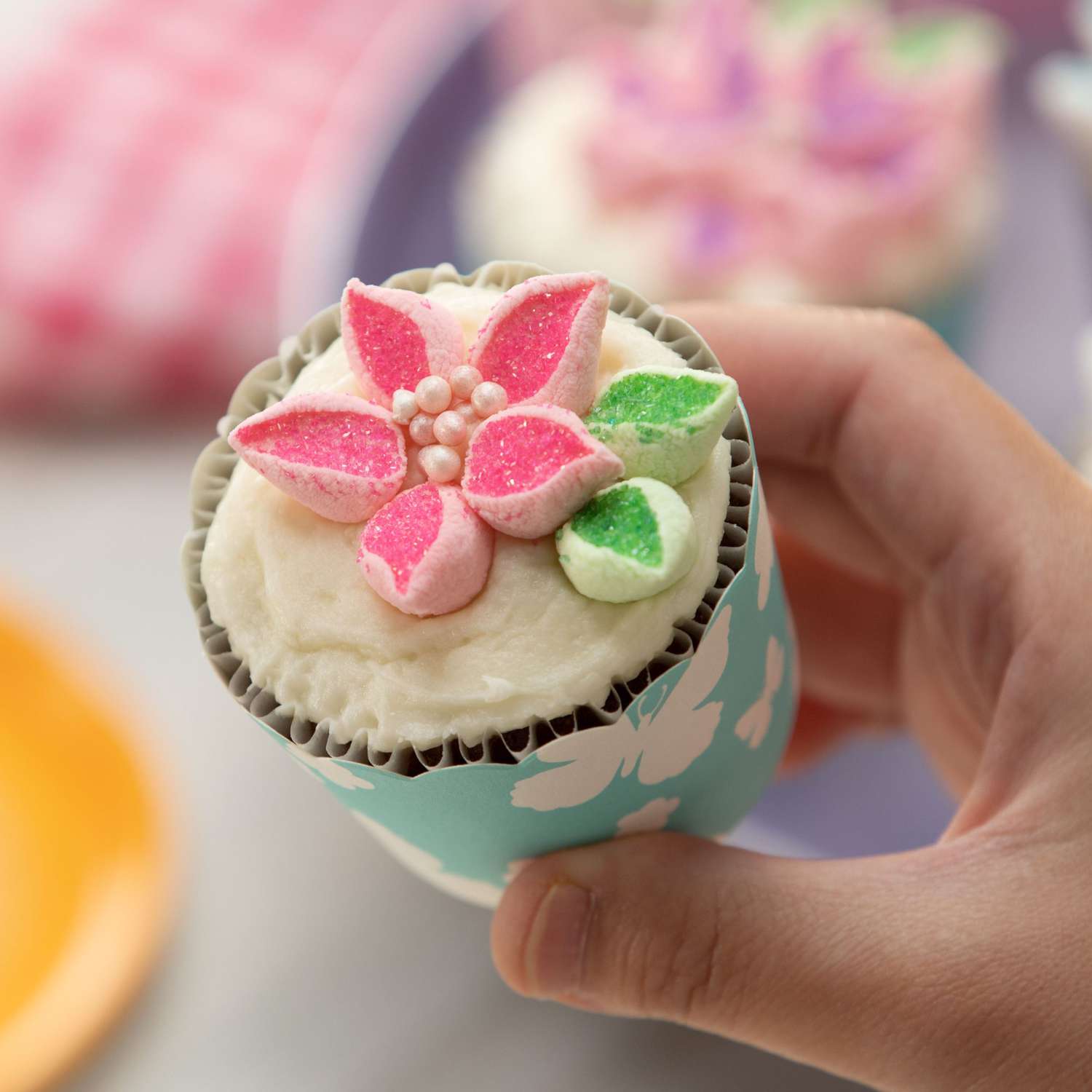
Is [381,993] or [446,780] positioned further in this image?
[381,993]

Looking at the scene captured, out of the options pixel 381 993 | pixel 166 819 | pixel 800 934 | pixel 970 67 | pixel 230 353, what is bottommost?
pixel 381 993

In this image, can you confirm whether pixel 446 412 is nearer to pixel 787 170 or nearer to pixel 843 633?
pixel 843 633

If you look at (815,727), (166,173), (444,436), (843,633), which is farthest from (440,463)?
(166,173)

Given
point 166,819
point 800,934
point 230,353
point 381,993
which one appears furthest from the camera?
point 230,353

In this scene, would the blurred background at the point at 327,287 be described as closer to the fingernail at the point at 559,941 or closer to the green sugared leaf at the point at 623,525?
the fingernail at the point at 559,941

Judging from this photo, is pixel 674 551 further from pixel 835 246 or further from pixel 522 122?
pixel 522 122

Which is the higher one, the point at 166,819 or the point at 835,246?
the point at 835,246

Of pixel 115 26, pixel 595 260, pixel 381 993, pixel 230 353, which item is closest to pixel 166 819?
pixel 381 993

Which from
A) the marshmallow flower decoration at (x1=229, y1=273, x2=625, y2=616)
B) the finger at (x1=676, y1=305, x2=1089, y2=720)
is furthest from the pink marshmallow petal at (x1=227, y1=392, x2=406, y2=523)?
the finger at (x1=676, y1=305, x2=1089, y2=720)
